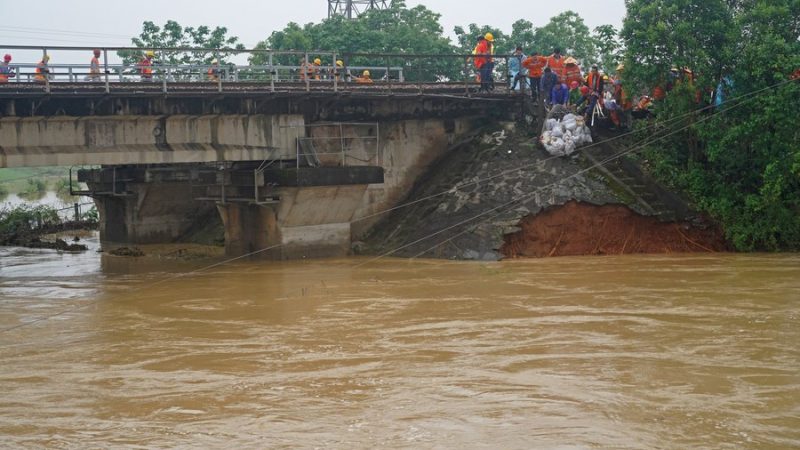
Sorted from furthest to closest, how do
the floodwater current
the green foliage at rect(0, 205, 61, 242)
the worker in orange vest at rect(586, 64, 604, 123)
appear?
Answer: the green foliage at rect(0, 205, 61, 242)
the worker in orange vest at rect(586, 64, 604, 123)
the floodwater current

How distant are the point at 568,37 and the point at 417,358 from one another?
49.5m

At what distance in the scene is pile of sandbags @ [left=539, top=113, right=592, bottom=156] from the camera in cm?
2770

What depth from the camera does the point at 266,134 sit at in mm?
27172

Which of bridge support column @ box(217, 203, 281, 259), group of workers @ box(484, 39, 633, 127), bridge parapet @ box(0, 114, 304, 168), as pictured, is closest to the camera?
bridge parapet @ box(0, 114, 304, 168)

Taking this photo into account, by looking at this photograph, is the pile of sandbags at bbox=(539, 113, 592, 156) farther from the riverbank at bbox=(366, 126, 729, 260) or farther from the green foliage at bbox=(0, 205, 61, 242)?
the green foliage at bbox=(0, 205, 61, 242)

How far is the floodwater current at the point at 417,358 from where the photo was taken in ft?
39.7

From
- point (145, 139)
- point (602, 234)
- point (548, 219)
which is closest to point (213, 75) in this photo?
point (145, 139)

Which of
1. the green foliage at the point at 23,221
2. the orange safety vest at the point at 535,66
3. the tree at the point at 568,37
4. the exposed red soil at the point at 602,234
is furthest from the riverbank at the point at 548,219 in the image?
the tree at the point at 568,37

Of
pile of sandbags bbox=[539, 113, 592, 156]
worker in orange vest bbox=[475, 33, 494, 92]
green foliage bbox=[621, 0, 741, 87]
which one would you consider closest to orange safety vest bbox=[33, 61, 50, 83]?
worker in orange vest bbox=[475, 33, 494, 92]

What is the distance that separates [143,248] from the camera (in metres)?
34.4

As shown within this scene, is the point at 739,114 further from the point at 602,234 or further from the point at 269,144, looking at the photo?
the point at 269,144

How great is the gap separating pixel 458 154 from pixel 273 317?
37.4 feet

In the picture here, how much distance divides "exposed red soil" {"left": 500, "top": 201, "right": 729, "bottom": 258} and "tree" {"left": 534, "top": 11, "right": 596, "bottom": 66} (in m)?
33.4

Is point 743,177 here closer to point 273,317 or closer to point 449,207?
point 449,207
